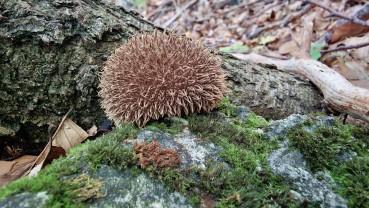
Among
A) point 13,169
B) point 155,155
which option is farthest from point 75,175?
point 13,169

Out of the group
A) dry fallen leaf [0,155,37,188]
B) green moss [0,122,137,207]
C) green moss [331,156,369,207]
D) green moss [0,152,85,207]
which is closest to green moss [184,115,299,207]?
green moss [331,156,369,207]

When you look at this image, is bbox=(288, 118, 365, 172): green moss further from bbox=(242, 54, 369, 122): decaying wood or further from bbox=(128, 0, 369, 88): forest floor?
bbox=(128, 0, 369, 88): forest floor

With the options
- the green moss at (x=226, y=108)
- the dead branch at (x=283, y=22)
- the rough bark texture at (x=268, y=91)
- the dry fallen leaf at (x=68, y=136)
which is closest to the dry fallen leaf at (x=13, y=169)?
the dry fallen leaf at (x=68, y=136)

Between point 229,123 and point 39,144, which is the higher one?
point 229,123

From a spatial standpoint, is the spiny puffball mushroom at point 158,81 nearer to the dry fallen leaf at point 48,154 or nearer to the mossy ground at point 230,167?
the mossy ground at point 230,167

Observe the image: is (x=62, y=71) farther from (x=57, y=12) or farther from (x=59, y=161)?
(x=59, y=161)

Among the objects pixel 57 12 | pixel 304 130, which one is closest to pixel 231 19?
pixel 57 12

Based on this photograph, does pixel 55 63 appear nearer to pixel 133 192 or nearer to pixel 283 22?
pixel 133 192

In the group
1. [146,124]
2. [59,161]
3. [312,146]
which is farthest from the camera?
[146,124]
